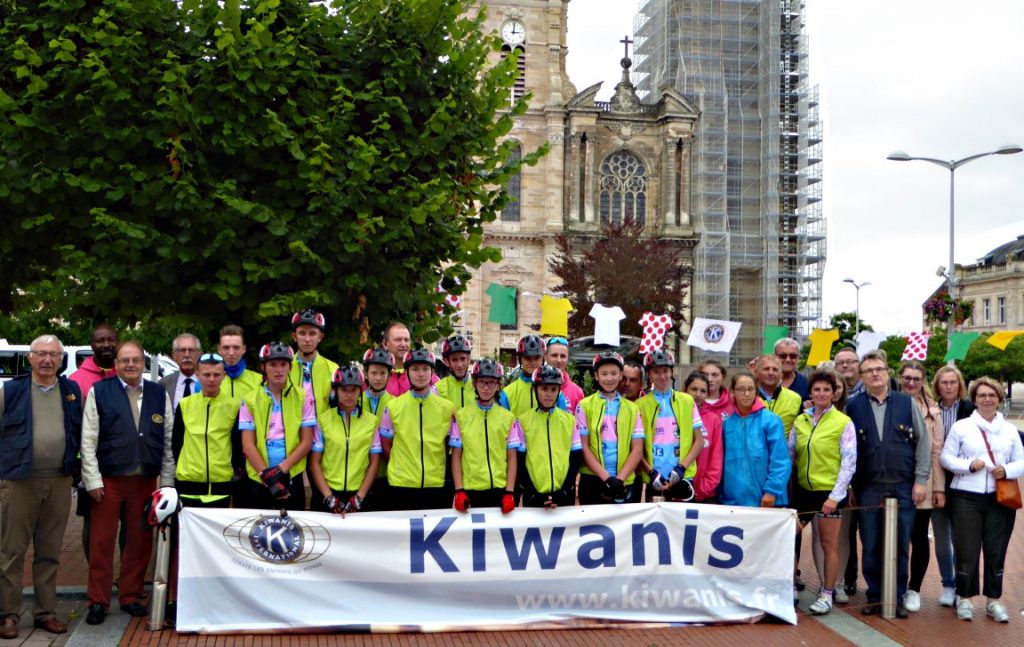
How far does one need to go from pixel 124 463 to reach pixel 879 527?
5.82m

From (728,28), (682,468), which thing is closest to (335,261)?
(682,468)

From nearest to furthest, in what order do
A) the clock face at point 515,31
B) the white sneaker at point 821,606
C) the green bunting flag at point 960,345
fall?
the white sneaker at point 821,606 → the green bunting flag at point 960,345 → the clock face at point 515,31

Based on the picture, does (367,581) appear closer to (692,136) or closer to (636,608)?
(636,608)

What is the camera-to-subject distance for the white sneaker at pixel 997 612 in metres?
7.92

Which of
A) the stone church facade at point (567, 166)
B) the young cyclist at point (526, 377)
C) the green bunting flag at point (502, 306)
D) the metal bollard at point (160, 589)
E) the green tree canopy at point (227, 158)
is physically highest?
the stone church facade at point (567, 166)

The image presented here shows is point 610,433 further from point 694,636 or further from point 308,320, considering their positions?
point 308,320

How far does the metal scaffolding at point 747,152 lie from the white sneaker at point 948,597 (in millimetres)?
47080

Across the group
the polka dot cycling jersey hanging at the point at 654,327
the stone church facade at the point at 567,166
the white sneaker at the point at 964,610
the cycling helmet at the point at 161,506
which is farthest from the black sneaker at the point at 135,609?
the stone church facade at the point at 567,166

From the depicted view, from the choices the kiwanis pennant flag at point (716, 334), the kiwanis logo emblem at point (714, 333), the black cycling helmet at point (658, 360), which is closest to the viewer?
the black cycling helmet at point (658, 360)

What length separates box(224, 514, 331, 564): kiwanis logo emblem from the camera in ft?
23.4

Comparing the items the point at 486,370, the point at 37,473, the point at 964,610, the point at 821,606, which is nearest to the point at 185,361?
the point at 37,473

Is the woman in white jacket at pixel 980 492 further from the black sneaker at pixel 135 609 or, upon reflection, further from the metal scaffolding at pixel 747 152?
the metal scaffolding at pixel 747 152

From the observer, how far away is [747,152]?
189 feet

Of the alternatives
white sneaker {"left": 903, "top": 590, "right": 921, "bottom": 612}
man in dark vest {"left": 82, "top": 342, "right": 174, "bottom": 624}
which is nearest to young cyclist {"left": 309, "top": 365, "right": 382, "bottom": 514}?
man in dark vest {"left": 82, "top": 342, "right": 174, "bottom": 624}
